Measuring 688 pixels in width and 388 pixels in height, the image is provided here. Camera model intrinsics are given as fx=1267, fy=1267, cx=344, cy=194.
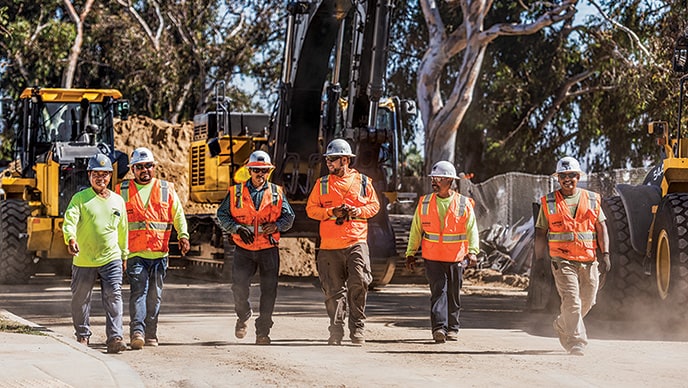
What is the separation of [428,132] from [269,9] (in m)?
14.7

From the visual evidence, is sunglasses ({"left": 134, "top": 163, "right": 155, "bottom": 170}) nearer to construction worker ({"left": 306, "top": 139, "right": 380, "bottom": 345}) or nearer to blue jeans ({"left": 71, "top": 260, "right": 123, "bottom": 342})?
blue jeans ({"left": 71, "top": 260, "right": 123, "bottom": 342})

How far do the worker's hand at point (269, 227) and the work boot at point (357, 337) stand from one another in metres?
1.32

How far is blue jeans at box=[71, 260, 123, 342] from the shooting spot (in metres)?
12.2

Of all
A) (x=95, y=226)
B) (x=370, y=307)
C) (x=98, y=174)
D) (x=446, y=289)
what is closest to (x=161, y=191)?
(x=98, y=174)

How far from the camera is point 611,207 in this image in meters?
16.2

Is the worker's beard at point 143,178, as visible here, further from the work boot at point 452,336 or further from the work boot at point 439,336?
the work boot at point 452,336

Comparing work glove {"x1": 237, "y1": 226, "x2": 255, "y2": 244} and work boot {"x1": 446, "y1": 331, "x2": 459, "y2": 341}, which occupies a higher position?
work glove {"x1": 237, "y1": 226, "x2": 255, "y2": 244}

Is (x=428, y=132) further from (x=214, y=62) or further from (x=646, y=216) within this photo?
(x=646, y=216)

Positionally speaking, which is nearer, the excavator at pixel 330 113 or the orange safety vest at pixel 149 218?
the orange safety vest at pixel 149 218

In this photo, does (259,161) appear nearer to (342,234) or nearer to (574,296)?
(342,234)

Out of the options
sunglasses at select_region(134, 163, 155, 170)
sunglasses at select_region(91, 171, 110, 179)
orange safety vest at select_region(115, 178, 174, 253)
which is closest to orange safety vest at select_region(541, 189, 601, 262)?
orange safety vest at select_region(115, 178, 174, 253)

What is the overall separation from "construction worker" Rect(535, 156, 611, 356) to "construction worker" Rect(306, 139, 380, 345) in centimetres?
192

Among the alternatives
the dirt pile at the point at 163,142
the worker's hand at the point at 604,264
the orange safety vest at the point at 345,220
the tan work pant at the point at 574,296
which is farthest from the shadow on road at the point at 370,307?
the dirt pile at the point at 163,142

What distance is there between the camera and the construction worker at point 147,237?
12602 millimetres
